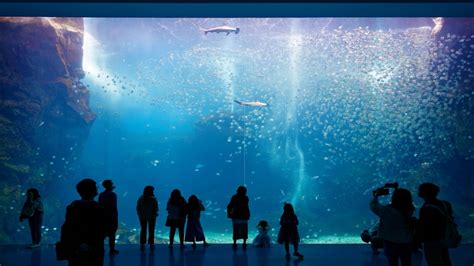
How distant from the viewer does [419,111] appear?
75.0 ft

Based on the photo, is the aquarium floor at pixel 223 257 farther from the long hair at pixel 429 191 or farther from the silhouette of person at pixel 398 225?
the long hair at pixel 429 191

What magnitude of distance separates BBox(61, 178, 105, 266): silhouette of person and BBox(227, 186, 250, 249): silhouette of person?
4.73 meters

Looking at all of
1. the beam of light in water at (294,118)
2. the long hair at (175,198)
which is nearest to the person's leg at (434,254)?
the long hair at (175,198)

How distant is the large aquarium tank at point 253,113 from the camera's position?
18.5 m

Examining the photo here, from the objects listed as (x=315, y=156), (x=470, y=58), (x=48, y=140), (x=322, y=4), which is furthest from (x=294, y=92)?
(x=322, y=4)

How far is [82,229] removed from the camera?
379cm

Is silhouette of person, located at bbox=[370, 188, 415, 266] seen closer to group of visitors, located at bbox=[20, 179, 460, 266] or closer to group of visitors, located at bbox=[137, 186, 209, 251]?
group of visitors, located at bbox=[20, 179, 460, 266]

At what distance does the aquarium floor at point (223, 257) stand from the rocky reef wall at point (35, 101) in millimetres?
10267

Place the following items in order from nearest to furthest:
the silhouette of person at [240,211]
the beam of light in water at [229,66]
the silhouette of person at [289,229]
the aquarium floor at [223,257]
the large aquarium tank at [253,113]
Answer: the aquarium floor at [223,257] < the silhouette of person at [289,229] < the silhouette of person at [240,211] < the large aquarium tank at [253,113] < the beam of light in water at [229,66]

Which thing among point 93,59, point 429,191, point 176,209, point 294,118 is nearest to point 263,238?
point 176,209

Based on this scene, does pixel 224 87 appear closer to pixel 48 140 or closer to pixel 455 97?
pixel 48 140

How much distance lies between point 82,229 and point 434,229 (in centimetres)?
372

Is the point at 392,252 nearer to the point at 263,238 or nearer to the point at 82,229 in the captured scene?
the point at 82,229

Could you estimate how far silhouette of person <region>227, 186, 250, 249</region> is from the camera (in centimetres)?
840
